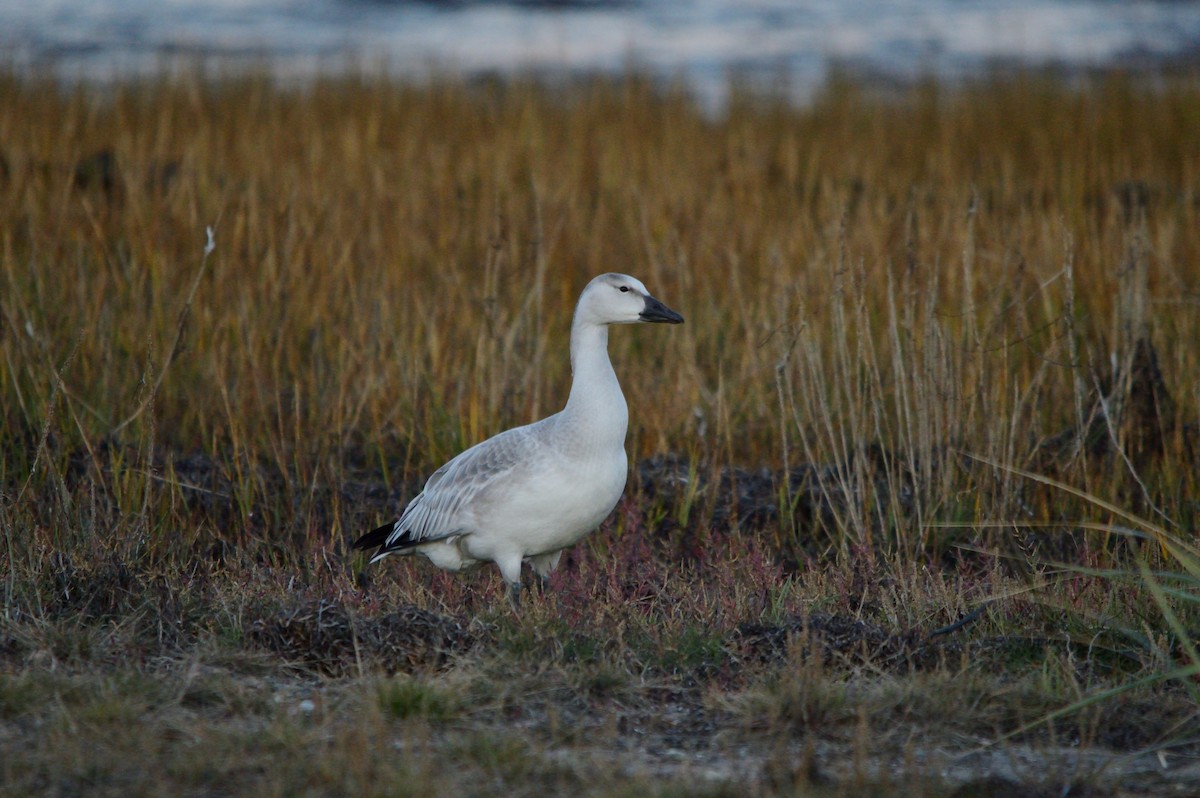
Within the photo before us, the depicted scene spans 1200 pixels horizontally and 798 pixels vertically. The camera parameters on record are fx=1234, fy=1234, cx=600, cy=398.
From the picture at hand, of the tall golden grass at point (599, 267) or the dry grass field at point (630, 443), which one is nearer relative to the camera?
→ the dry grass field at point (630, 443)

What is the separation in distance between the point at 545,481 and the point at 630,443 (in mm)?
1963

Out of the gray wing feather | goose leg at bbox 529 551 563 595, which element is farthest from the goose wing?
goose leg at bbox 529 551 563 595

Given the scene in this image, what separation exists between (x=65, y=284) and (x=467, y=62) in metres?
7.83

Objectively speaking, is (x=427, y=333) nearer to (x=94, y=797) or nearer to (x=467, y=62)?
(x=94, y=797)

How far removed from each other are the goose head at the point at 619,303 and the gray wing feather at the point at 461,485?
19.4 inches

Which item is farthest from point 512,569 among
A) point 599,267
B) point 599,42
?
point 599,42

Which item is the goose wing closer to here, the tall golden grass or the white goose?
the white goose

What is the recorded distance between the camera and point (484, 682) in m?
3.36

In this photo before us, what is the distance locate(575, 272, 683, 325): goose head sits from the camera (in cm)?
474

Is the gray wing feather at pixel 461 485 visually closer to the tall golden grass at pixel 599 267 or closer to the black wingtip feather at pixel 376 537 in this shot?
the black wingtip feather at pixel 376 537

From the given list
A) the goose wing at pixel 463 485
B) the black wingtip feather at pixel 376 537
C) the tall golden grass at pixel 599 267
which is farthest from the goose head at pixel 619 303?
the black wingtip feather at pixel 376 537

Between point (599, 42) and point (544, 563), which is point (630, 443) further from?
point (599, 42)

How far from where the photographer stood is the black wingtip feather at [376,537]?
491 centimetres

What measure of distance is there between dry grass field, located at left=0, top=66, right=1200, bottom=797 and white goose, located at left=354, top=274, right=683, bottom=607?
0.24 m
